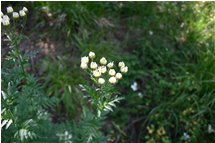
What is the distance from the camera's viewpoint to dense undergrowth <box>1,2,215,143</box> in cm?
273

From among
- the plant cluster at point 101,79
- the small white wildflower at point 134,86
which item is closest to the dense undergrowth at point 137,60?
the small white wildflower at point 134,86

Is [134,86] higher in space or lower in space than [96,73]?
higher

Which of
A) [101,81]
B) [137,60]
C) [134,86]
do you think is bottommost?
[101,81]

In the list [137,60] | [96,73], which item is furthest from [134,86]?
[96,73]

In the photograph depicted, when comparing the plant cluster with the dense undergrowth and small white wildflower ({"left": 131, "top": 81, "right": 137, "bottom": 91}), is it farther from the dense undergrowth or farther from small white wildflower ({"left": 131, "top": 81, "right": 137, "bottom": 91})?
small white wildflower ({"left": 131, "top": 81, "right": 137, "bottom": 91})

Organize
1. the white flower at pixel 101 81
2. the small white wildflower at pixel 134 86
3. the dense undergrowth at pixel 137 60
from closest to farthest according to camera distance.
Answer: the white flower at pixel 101 81
the dense undergrowth at pixel 137 60
the small white wildflower at pixel 134 86

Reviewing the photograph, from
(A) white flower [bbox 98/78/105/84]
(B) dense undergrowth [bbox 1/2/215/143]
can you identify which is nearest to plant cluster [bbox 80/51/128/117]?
(A) white flower [bbox 98/78/105/84]

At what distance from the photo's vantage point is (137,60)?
9.78 ft

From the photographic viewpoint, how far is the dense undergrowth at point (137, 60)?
2.73 m

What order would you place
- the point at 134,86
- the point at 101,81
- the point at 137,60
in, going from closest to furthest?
the point at 101,81 → the point at 134,86 → the point at 137,60

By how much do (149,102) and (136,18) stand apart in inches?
27.4

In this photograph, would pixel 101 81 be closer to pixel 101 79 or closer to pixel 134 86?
pixel 101 79

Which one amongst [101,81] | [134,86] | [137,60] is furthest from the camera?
[137,60]

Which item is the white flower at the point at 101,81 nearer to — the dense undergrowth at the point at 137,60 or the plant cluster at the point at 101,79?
the plant cluster at the point at 101,79
